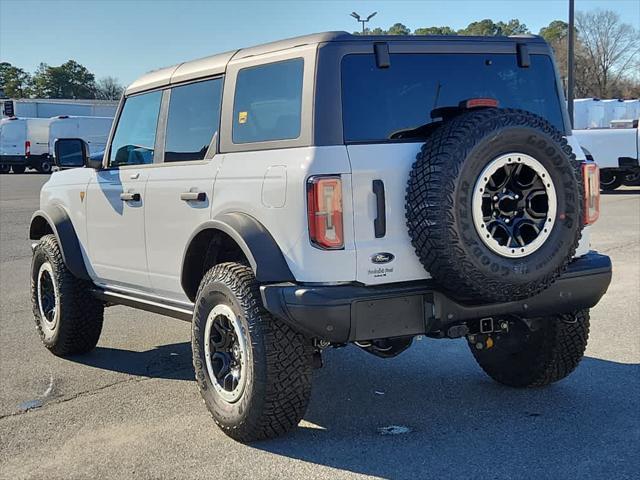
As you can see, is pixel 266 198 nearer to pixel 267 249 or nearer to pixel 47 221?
pixel 267 249

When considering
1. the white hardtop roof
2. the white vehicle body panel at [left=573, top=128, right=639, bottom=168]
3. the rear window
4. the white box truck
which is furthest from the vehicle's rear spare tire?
the white box truck

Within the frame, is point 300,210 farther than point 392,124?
No

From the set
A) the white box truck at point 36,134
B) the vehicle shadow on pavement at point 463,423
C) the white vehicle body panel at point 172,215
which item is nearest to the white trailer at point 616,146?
the vehicle shadow on pavement at point 463,423

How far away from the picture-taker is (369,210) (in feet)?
→ 12.9

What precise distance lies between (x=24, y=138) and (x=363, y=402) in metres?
38.3

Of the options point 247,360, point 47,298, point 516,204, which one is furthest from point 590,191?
point 47,298

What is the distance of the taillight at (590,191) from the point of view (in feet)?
14.7

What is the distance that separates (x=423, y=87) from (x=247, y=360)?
5.51ft

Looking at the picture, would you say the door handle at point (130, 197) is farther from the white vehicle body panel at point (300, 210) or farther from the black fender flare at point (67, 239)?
the white vehicle body panel at point (300, 210)

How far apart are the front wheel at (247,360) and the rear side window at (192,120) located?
0.89 metres

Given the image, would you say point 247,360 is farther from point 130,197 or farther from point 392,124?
point 130,197

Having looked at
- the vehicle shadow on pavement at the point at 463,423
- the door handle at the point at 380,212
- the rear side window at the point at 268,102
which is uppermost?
the rear side window at the point at 268,102

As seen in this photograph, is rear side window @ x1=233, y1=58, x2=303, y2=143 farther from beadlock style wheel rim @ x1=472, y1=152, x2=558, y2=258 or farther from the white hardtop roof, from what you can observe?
beadlock style wheel rim @ x1=472, y1=152, x2=558, y2=258

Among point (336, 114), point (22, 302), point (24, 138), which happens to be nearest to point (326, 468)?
point (336, 114)
